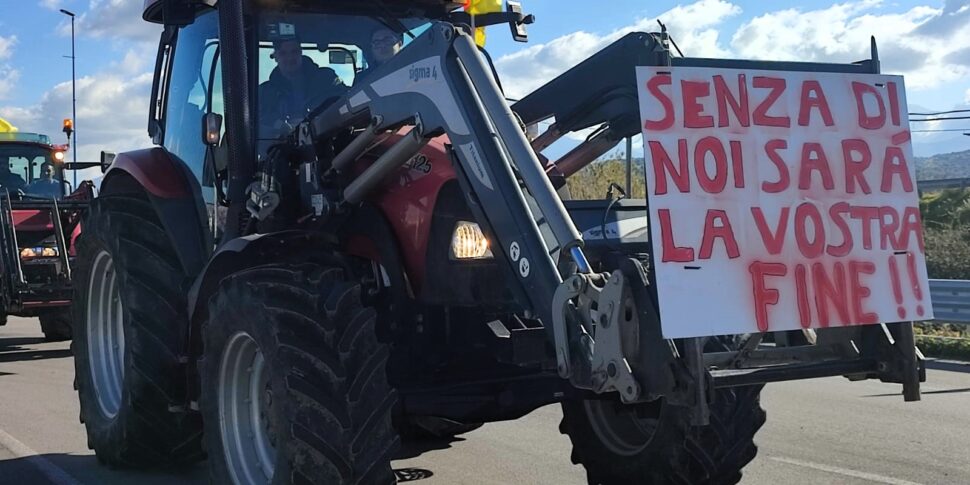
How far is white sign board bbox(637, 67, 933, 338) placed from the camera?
3.67 metres

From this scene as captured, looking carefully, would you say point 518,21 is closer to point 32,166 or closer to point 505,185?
point 505,185

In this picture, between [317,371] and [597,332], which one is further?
[317,371]

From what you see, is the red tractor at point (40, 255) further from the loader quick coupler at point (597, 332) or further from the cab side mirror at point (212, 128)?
the loader quick coupler at point (597, 332)

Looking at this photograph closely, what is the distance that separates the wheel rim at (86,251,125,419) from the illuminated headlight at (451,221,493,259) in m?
3.10

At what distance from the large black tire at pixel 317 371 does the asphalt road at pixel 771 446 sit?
1.86m

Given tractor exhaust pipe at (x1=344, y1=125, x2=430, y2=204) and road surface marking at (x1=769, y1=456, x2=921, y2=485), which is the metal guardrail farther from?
tractor exhaust pipe at (x1=344, y1=125, x2=430, y2=204)

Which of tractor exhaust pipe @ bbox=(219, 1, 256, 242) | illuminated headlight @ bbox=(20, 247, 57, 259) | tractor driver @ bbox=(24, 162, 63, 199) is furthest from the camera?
tractor driver @ bbox=(24, 162, 63, 199)

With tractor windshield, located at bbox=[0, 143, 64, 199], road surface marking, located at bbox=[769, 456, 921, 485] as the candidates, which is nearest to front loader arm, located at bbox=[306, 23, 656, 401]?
road surface marking, located at bbox=[769, 456, 921, 485]

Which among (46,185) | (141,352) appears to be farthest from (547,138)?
(46,185)

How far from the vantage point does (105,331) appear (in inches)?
277

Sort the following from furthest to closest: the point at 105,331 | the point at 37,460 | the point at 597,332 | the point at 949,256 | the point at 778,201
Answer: the point at 949,256 < the point at 105,331 < the point at 37,460 < the point at 778,201 < the point at 597,332

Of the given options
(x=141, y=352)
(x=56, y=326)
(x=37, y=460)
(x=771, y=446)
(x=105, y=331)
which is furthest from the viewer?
(x=56, y=326)

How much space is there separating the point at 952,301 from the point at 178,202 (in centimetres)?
944

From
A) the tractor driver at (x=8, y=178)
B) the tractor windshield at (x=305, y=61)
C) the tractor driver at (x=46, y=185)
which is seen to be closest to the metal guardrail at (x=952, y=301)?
the tractor windshield at (x=305, y=61)
